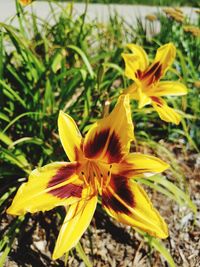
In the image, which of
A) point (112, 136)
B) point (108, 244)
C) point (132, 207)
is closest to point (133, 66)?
point (112, 136)

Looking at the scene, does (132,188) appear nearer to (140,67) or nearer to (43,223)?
(140,67)

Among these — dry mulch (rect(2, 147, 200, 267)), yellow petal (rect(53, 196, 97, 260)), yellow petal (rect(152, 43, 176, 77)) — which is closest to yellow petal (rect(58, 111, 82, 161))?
yellow petal (rect(53, 196, 97, 260))

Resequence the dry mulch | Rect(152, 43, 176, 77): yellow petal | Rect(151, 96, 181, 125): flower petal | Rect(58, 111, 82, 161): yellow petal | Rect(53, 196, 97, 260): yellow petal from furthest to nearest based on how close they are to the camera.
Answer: the dry mulch < Rect(152, 43, 176, 77): yellow petal < Rect(151, 96, 181, 125): flower petal < Rect(58, 111, 82, 161): yellow petal < Rect(53, 196, 97, 260): yellow petal

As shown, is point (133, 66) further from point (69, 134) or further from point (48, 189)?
point (48, 189)

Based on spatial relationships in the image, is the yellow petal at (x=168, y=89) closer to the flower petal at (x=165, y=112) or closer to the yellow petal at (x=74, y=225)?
the flower petal at (x=165, y=112)

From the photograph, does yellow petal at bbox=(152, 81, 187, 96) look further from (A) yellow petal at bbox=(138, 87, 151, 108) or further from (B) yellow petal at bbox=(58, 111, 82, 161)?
(B) yellow petal at bbox=(58, 111, 82, 161)

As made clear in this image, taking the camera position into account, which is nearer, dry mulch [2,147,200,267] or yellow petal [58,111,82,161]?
yellow petal [58,111,82,161]

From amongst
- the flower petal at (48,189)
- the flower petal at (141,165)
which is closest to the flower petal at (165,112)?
the flower petal at (141,165)
